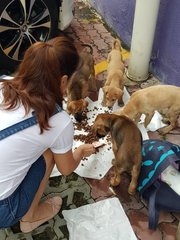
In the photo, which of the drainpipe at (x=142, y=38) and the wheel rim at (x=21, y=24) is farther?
the wheel rim at (x=21, y=24)

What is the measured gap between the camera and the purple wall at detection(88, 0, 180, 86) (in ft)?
13.3

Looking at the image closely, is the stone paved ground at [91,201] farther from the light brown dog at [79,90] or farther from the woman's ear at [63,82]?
the woman's ear at [63,82]

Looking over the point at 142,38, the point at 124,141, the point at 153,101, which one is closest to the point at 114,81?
the point at 153,101

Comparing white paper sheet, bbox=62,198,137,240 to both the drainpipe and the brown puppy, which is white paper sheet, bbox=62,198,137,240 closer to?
the brown puppy

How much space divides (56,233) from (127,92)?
210 centimetres

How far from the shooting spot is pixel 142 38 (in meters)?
4.18

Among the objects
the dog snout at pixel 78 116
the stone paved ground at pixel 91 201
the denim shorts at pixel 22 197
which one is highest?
the denim shorts at pixel 22 197

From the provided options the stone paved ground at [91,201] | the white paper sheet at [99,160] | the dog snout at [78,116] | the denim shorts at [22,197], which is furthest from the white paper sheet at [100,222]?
the dog snout at [78,116]

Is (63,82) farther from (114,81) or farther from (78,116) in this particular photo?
(114,81)

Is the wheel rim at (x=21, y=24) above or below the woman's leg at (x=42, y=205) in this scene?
above

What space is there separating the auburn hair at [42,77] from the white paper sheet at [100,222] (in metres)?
1.16

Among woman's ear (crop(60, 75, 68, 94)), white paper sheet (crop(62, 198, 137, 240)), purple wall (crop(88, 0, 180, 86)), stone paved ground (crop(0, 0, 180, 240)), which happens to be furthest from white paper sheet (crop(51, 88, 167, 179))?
woman's ear (crop(60, 75, 68, 94))

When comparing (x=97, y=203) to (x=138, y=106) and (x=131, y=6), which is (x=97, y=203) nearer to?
(x=138, y=106)

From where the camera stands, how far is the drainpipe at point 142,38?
3.94 meters
